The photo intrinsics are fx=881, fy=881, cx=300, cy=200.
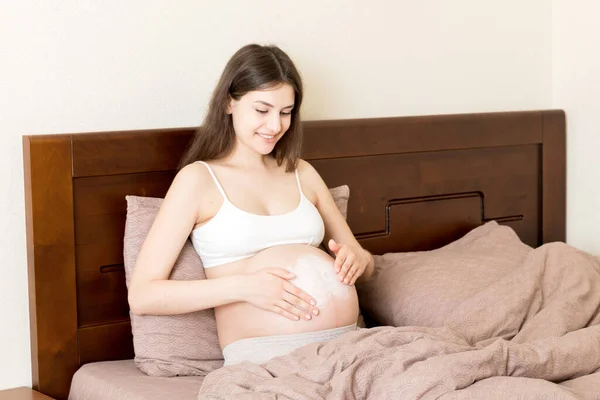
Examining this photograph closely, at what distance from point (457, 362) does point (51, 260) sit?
0.94 m

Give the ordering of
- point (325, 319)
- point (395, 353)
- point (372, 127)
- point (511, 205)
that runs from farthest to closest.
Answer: point (511, 205)
point (372, 127)
point (325, 319)
point (395, 353)

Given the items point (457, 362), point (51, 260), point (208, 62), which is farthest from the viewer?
point (208, 62)

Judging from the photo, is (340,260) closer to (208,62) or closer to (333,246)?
(333,246)

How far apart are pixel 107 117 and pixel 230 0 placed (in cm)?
46

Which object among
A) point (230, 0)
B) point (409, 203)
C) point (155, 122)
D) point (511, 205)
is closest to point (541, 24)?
point (511, 205)

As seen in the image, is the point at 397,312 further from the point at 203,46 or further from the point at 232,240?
the point at 203,46

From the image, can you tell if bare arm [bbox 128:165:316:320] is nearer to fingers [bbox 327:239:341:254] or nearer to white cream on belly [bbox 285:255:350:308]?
white cream on belly [bbox 285:255:350:308]

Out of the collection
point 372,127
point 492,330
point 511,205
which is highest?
point 372,127

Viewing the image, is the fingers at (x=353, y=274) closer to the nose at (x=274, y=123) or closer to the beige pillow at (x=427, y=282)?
the beige pillow at (x=427, y=282)

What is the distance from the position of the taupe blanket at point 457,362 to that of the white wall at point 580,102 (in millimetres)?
934

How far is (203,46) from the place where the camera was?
2.26m

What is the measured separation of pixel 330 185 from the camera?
2430mm

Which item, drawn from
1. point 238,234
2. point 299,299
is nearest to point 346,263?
point 299,299

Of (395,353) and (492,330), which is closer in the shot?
(395,353)
